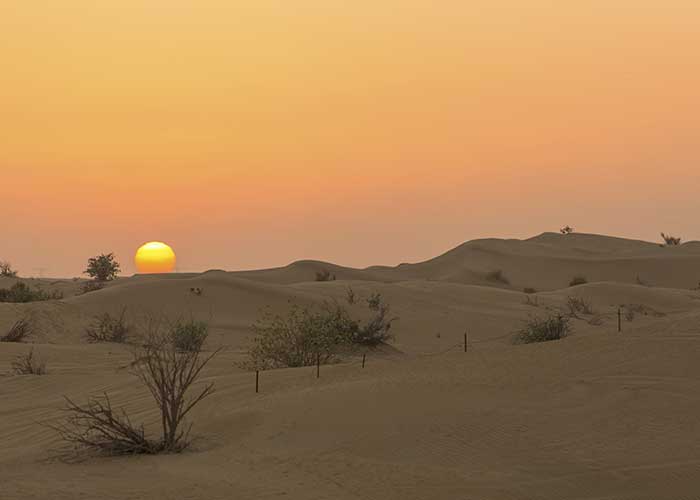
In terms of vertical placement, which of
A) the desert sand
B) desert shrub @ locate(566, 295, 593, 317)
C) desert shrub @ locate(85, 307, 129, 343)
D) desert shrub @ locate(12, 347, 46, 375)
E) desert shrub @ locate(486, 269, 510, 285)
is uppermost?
desert shrub @ locate(486, 269, 510, 285)

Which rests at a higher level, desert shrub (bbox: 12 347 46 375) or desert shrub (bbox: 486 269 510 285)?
desert shrub (bbox: 486 269 510 285)

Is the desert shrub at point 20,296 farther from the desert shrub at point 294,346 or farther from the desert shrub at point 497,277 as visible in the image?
the desert shrub at point 497,277

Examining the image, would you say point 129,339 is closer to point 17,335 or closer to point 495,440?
point 17,335

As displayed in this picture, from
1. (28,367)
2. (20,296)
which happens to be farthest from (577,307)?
(28,367)

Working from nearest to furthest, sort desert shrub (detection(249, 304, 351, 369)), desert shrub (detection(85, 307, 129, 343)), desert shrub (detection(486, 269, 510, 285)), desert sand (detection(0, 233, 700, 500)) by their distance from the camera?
1. desert sand (detection(0, 233, 700, 500))
2. desert shrub (detection(249, 304, 351, 369))
3. desert shrub (detection(85, 307, 129, 343))
4. desert shrub (detection(486, 269, 510, 285))

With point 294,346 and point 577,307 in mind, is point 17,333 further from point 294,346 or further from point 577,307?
point 577,307

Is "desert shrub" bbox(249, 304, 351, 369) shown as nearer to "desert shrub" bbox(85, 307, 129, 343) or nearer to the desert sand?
the desert sand

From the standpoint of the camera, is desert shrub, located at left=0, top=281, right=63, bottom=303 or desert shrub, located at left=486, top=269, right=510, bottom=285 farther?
desert shrub, located at left=486, top=269, right=510, bottom=285

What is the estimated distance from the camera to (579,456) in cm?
897

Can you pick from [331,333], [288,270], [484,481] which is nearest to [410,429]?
[484,481]

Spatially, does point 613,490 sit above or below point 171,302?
below

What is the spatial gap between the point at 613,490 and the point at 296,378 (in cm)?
620

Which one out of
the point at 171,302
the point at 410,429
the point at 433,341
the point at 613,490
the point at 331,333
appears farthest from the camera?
the point at 171,302

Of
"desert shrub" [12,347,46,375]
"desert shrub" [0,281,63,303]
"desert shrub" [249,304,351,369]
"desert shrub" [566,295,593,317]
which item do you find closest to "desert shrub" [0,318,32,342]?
"desert shrub" [12,347,46,375]
